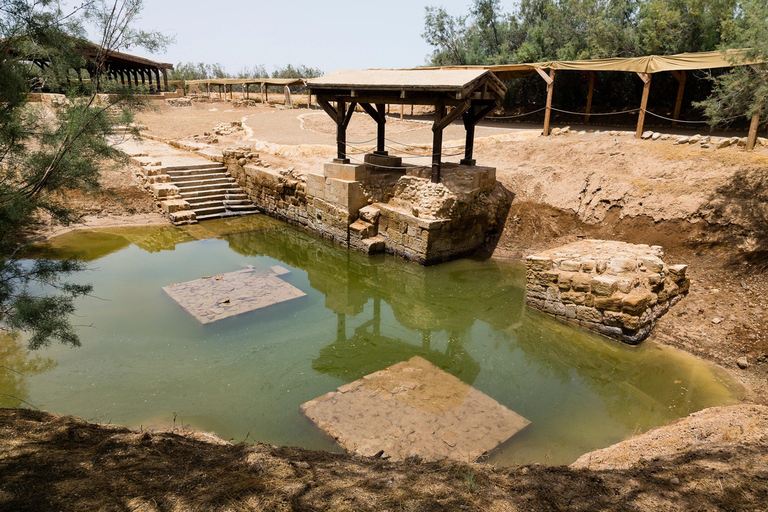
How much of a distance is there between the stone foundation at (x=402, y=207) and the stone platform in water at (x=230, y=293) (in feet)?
8.62

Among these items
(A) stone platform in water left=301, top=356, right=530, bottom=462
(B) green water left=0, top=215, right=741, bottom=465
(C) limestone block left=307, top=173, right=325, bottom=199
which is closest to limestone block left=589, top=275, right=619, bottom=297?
(B) green water left=0, top=215, right=741, bottom=465

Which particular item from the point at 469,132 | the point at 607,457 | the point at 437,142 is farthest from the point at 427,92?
the point at 607,457

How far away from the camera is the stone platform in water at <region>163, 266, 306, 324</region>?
7.80 metres

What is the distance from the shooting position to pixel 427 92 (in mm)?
9570

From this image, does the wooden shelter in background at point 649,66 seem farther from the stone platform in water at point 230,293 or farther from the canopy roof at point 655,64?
the stone platform in water at point 230,293

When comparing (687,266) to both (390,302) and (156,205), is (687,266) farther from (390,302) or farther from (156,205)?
(156,205)

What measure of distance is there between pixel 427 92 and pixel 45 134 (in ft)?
22.4

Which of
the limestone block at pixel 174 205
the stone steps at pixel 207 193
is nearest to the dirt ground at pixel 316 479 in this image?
the limestone block at pixel 174 205

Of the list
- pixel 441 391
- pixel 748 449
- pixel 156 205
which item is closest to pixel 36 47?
pixel 441 391

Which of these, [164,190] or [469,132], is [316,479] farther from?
[164,190]

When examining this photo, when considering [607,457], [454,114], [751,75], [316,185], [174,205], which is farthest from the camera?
[174,205]

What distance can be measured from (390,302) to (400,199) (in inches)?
117

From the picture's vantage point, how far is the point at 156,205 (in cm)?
1366

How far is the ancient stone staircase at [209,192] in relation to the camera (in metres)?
13.9
